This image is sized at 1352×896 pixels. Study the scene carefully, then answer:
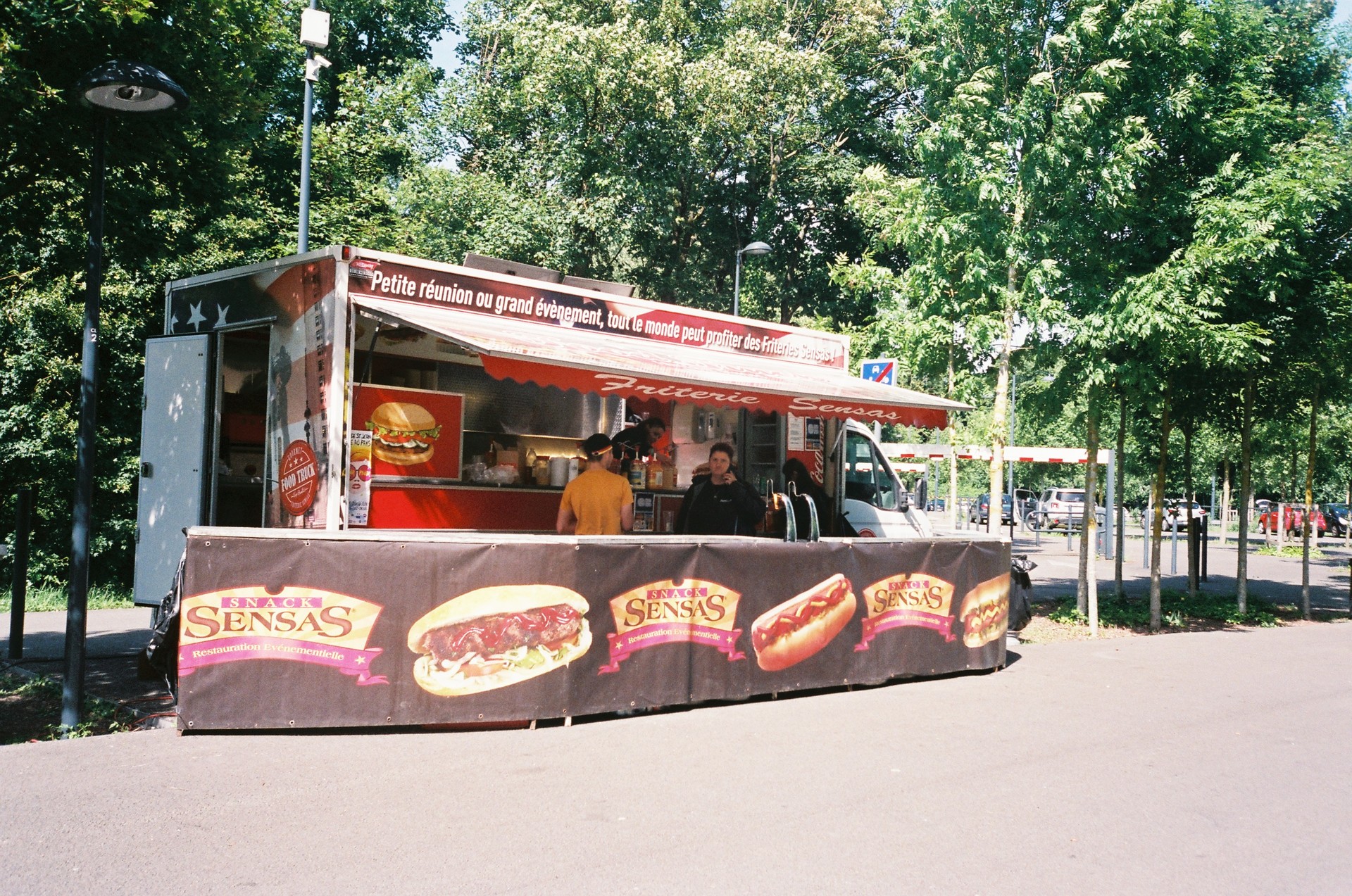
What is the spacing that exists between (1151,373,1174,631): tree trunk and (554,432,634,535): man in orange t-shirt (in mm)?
8751

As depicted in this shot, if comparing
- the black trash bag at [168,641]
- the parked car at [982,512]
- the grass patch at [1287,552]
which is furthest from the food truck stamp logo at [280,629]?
the grass patch at [1287,552]

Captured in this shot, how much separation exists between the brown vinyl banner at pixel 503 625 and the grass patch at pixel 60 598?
760 centimetres

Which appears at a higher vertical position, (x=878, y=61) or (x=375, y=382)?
(x=878, y=61)

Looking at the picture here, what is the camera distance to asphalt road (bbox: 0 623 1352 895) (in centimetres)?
463

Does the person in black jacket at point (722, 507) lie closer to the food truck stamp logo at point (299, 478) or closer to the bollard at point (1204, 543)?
the food truck stamp logo at point (299, 478)

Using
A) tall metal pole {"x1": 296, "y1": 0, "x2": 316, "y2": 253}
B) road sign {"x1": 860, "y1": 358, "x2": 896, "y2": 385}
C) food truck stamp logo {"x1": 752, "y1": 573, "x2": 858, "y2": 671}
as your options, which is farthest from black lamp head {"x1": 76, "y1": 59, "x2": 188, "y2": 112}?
road sign {"x1": 860, "y1": 358, "x2": 896, "y2": 385}

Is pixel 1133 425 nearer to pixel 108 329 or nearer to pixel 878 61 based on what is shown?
pixel 878 61

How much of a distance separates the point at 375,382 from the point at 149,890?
19.6 ft

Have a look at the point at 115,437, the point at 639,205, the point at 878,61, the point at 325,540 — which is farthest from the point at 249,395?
the point at 878,61

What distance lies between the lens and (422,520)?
9.38 meters

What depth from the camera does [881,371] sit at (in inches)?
548

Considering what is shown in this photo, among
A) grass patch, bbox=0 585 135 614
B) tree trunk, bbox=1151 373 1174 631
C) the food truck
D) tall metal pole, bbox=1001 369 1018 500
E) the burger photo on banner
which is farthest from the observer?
tall metal pole, bbox=1001 369 1018 500

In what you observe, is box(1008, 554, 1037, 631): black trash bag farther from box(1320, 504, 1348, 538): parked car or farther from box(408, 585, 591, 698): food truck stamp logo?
box(1320, 504, 1348, 538): parked car

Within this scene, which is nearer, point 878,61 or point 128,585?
point 128,585
